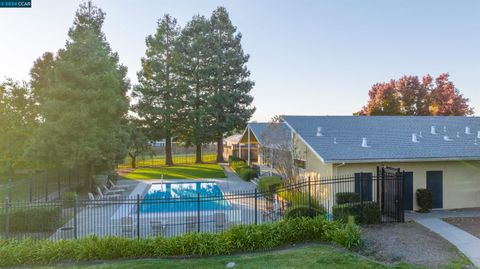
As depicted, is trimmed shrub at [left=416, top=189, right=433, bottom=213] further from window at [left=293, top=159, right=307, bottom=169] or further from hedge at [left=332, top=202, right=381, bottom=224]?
window at [left=293, top=159, right=307, bottom=169]

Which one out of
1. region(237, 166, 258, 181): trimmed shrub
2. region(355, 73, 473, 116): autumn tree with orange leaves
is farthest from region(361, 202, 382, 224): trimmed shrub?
region(355, 73, 473, 116): autumn tree with orange leaves

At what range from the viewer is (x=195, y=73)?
38.9 m

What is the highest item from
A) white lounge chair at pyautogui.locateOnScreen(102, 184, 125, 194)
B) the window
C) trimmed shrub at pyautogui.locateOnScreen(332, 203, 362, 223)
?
the window

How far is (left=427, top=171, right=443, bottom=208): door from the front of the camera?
15.2 m

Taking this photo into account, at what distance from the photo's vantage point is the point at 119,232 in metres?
12.3

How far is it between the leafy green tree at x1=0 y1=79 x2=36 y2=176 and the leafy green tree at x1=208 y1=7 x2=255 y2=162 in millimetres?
17871

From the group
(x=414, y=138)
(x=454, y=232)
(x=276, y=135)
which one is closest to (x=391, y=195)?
(x=454, y=232)

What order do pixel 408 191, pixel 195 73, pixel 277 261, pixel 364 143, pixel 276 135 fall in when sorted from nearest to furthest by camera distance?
pixel 277 261 → pixel 408 191 → pixel 364 143 → pixel 276 135 → pixel 195 73

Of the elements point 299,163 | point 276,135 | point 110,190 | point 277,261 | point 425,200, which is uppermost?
point 276,135

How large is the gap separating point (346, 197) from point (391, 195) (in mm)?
1699

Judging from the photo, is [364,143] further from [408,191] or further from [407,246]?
[407,246]

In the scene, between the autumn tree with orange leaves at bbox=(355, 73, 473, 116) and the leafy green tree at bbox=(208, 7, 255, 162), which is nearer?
the autumn tree with orange leaves at bbox=(355, 73, 473, 116)

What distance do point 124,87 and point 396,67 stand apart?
22.5 m

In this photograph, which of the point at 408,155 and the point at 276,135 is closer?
the point at 408,155
